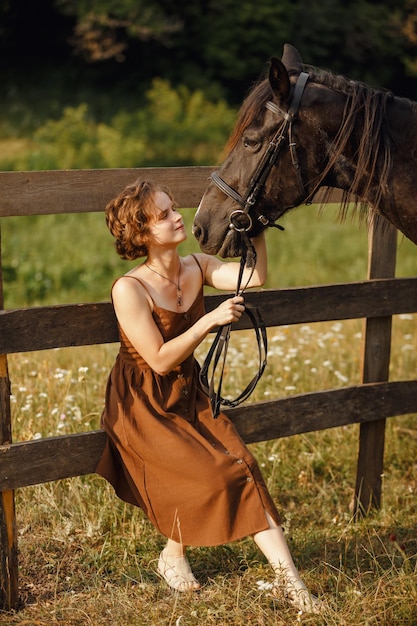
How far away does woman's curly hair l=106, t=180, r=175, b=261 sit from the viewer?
9.36 feet

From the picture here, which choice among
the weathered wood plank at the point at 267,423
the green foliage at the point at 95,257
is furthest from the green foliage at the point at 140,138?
the weathered wood plank at the point at 267,423

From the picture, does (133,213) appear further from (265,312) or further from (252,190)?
(265,312)

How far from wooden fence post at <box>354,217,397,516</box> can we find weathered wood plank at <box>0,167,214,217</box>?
1.00 metres

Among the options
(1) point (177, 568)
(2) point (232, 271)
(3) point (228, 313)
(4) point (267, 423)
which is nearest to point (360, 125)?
(2) point (232, 271)

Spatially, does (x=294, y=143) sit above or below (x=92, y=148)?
above

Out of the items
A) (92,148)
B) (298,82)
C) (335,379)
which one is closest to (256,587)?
(298,82)

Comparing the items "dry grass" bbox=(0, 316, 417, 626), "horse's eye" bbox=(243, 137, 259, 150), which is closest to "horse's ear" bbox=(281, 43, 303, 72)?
"horse's eye" bbox=(243, 137, 259, 150)

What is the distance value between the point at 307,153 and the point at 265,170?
17cm

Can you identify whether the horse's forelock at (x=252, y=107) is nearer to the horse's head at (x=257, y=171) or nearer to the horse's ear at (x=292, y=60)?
the horse's head at (x=257, y=171)

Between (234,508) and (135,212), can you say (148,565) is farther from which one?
(135,212)

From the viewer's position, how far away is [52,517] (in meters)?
3.57

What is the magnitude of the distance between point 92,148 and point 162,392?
648 inches

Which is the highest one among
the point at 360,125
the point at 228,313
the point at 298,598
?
the point at 360,125

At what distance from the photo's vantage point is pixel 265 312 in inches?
138
